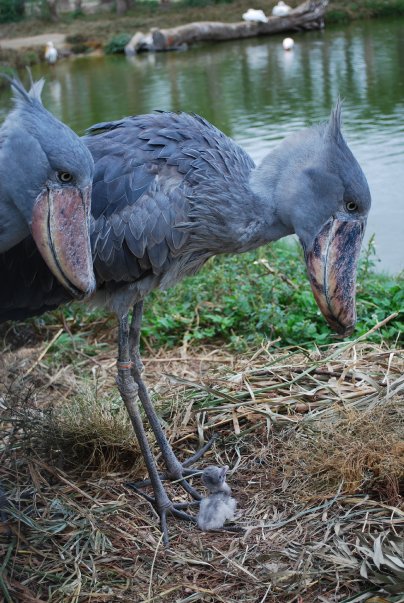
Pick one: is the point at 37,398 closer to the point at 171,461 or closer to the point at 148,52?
the point at 171,461

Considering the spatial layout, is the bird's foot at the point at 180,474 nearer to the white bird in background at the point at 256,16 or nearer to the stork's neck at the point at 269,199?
the stork's neck at the point at 269,199

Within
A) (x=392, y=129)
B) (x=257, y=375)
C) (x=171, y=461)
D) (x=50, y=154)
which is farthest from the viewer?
(x=392, y=129)

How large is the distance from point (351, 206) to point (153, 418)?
3.16ft

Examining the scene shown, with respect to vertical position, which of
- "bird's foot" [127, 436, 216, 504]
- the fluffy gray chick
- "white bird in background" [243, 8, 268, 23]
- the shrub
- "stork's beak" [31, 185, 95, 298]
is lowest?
the shrub

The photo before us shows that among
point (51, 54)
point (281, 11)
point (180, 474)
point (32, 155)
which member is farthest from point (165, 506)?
point (281, 11)

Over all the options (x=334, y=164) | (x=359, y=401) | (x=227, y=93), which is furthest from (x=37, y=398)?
(x=227, y=93)

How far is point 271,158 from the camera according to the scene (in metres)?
2.53

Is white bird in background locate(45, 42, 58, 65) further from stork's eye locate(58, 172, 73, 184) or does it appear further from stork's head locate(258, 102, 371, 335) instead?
stork's eye locate(58, 172, 73, 184)

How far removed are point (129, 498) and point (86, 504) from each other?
0.16 m

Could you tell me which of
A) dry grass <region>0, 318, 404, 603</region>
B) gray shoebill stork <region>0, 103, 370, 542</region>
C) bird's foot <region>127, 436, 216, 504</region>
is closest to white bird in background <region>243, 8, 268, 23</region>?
dry grass <region>0, 318, 404, 603</region>

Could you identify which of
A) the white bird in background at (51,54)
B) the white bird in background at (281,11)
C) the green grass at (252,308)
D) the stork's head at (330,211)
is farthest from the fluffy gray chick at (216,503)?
the white bird in background at (281,11)

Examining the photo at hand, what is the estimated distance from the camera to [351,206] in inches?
93.9

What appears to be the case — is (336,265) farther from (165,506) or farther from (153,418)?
(165,506)

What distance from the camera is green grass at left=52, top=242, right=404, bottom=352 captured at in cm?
370
